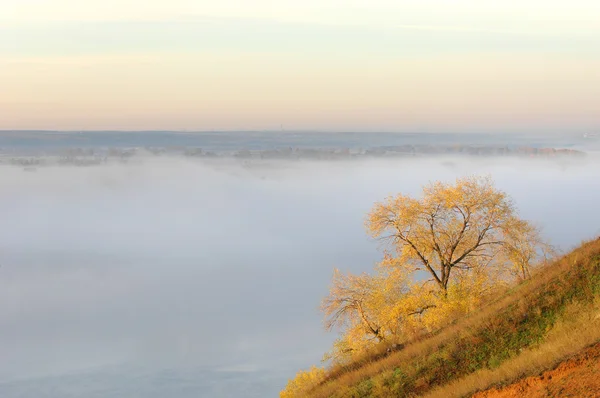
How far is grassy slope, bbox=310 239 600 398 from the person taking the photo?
804 inches

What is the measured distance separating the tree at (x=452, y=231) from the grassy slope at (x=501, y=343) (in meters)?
14.5

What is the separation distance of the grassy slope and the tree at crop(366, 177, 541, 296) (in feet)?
47.6

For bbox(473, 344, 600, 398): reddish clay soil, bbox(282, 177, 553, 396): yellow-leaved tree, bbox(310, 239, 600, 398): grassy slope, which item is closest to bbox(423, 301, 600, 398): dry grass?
bbox(310, 239, 600, 398): grassy slope

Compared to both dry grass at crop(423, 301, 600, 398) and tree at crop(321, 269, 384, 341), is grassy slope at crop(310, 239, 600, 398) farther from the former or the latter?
tree at crop(321, 269, 384, 341)

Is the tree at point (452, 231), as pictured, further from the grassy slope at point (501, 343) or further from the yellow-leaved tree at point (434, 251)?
the grassy slope at point (501, 343)

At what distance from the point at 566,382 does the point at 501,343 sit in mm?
6290

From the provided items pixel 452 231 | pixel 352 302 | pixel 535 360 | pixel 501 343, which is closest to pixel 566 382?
pixel 535 360

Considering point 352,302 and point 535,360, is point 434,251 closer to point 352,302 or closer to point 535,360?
point 352,302

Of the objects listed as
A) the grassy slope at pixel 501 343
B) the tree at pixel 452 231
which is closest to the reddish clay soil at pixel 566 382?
the grassy slope at pixel 501 343

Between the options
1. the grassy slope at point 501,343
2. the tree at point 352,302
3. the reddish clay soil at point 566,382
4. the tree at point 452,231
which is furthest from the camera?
the tree at point 452,231

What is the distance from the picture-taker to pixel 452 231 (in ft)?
140

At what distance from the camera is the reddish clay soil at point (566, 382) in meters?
16.9

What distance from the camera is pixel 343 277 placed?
44.7 meters

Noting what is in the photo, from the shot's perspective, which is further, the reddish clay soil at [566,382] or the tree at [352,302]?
the tree at [352,302]
